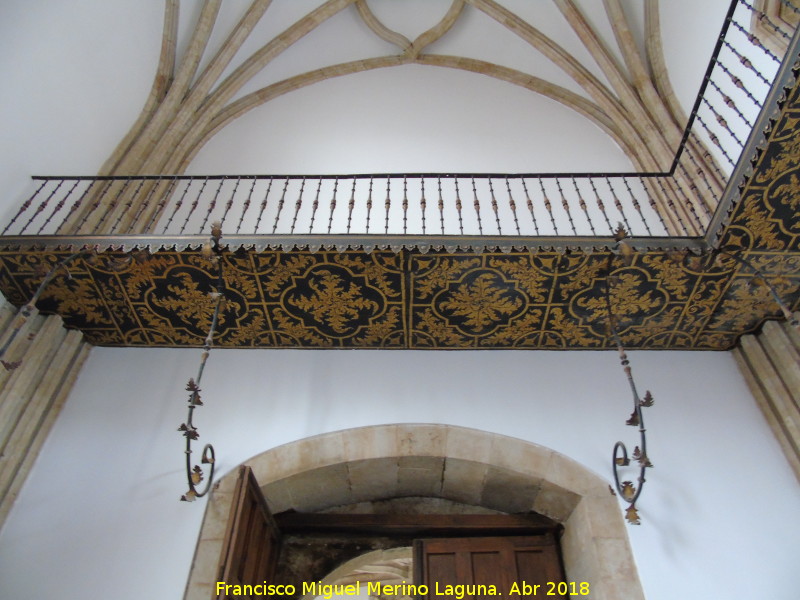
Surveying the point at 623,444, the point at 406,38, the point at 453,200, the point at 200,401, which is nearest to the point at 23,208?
the point at 200,401

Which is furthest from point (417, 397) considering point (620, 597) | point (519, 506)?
point (620, 597)

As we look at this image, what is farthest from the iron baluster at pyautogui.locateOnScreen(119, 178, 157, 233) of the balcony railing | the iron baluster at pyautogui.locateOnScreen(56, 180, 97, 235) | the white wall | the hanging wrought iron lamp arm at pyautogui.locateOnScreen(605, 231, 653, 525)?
the hanging wrought iron lamp arm at pyautogui.locateOnScreen(605, 231, 653, 525)

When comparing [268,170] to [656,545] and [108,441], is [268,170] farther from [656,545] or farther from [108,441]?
[656,545]

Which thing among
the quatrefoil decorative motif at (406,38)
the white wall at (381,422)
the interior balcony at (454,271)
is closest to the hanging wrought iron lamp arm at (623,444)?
the interior balcony at (454,271)

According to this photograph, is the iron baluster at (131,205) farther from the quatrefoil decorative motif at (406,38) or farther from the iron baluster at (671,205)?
the iron baluster at (671,205)

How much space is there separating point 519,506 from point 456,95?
5351mm

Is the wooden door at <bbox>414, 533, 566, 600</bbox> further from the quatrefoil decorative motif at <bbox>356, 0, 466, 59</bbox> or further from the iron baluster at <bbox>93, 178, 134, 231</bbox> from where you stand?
the quatrefoil decorative motif at <bbox>356, 0, 466, 59</bbox>

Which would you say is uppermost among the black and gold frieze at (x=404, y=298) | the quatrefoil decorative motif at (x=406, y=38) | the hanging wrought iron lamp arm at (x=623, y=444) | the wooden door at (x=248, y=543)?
the quatrefoil decorative motif at (x=406, y=38)

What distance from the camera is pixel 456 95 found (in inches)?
302

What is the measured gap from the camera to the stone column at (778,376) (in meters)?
4.16

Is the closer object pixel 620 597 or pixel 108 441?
pixel 620 597

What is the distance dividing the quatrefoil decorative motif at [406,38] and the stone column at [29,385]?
222 inches

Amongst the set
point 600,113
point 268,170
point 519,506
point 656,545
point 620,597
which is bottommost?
point 620,597

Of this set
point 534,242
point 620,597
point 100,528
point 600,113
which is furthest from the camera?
point 600,113
